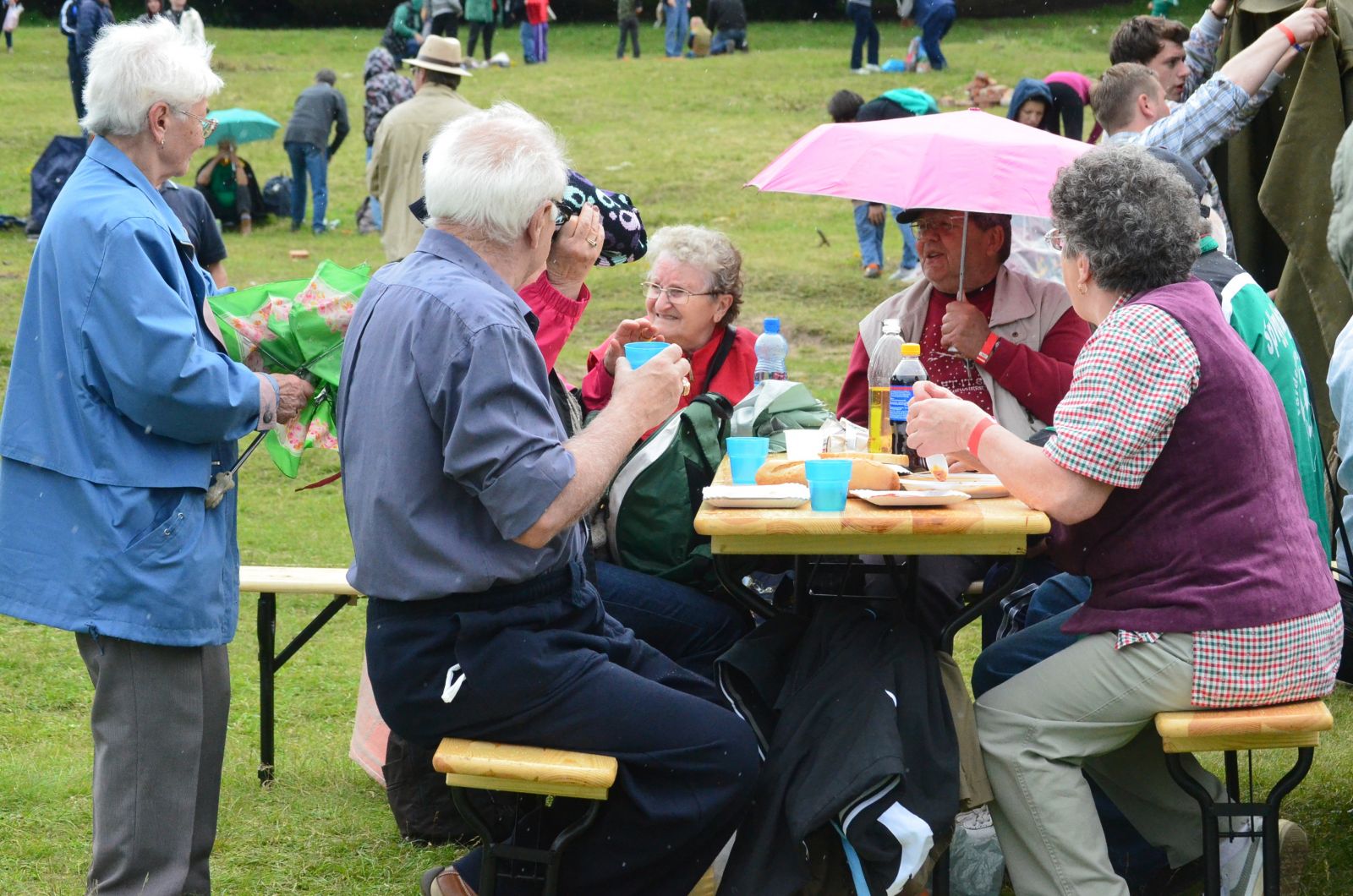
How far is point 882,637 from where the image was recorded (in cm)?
306

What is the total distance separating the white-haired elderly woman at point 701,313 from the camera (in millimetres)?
4141

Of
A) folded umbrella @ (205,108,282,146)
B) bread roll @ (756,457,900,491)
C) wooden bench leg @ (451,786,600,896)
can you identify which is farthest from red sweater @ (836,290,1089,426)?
folded umbrella @ (205,108,282,146)

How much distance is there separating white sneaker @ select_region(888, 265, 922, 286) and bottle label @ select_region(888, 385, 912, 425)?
26.3 feet

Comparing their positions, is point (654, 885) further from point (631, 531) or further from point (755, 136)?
point (755, 136)

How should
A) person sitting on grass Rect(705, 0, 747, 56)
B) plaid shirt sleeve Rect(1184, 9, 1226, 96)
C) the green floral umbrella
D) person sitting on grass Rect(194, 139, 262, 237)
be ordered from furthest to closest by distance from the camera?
person sitting on grass Rect(705, 0, 747, 56)
person sitting on grass Rect(194, 139, 262, 237)
plaid shirt sleeve Rect(1184, 9, 1226, 96)
the green floral umbrella

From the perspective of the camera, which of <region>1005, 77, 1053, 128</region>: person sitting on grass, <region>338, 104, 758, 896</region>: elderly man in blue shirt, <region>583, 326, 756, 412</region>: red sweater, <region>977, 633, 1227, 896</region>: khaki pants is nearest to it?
<region>338, 104, 758, 896</region>: elderly man in blue shirt

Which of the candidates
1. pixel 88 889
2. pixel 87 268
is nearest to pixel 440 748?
pixel 88 889

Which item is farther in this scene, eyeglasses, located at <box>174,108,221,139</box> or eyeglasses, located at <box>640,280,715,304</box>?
eyeglasses, located at <box>640,280,715,304</box>

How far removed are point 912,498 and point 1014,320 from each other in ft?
4.76

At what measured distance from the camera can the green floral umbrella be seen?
3.40 meters

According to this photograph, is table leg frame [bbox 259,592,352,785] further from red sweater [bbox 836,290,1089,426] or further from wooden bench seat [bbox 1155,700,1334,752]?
wooden bench seat [bbox 1155,700,1334,752]

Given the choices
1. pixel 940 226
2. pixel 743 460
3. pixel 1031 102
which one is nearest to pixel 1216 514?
pixel 743 460

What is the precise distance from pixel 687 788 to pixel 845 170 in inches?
77.8

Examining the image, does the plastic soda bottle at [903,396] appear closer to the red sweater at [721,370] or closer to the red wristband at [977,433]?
the red wristband at [977,433]
